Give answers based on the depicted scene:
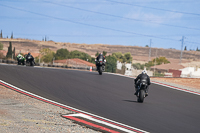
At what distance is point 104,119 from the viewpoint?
10547 millimetres

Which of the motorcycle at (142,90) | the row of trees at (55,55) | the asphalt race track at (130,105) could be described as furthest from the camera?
the row of trees at (55,55)

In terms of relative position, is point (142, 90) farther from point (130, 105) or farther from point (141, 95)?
point (130, 105)

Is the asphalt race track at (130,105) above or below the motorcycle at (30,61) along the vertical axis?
below

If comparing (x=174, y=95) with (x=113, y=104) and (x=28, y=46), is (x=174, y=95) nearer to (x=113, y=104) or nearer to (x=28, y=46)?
(x=113, y=104)

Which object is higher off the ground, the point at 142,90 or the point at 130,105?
the point at 142,90

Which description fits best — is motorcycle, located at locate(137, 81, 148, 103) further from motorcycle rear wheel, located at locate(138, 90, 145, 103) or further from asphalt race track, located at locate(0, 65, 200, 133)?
asphalt race track, located at locate(0, 65, 200, 133)

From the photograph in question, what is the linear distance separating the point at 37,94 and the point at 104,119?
223 inches

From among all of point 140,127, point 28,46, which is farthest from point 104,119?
point 28,46

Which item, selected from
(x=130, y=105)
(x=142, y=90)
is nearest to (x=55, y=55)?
(x=142, y=90)

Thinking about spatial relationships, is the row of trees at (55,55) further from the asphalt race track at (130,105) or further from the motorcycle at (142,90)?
the motorcycle at (142,90)

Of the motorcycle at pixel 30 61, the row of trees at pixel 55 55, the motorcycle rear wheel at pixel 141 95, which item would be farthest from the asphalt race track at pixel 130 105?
the row of trees at pixel 55 55

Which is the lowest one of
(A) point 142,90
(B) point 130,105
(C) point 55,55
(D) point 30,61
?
(B) point 130,105

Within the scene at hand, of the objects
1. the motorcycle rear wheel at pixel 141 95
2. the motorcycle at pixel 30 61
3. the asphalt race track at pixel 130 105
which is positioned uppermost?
the motorcycle at pixel 30 61

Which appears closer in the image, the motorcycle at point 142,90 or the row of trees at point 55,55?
the motorcycle at point 142,90
